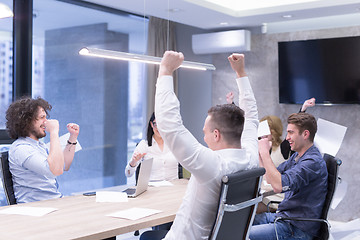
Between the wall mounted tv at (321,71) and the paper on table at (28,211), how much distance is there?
4.01 meters

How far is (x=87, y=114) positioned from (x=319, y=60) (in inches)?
114

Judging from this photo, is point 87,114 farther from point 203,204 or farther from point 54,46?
point 203,204

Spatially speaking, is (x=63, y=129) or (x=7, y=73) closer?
(x=7, y=73)

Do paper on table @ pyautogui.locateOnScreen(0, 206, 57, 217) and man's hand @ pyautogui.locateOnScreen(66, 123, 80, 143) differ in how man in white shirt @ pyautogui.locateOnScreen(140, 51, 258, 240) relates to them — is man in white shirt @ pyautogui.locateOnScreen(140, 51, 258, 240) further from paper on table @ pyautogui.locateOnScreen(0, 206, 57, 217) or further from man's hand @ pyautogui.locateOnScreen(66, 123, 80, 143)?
man's hand @ pyautogui.locateOnScreen(66, 123, 80, 143)

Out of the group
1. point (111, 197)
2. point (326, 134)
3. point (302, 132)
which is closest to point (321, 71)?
point (326, 134)

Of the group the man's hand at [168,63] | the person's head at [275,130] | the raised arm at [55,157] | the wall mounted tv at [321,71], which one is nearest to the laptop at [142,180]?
the raised arm at [55,157]

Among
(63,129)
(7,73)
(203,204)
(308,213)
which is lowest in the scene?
(308,213)

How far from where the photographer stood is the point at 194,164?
199 cm

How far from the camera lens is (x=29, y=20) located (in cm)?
513

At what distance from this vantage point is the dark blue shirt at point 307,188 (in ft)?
10.1

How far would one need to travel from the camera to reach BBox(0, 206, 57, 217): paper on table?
2.74 m

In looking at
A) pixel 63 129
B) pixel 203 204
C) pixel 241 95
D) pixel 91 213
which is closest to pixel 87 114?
pixel 63 129

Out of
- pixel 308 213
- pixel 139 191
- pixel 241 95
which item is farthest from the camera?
pixel 139 191

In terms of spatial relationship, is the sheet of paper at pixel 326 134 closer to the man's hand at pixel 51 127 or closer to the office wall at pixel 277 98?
the office wall at pixel 277 98
